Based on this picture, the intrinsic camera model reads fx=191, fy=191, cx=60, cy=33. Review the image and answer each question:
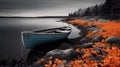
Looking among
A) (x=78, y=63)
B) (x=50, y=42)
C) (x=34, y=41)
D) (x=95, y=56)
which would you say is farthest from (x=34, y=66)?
(x=50, y=42)

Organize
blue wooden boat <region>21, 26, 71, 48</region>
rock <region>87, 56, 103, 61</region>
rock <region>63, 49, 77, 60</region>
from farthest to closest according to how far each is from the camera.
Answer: blue wooden boat <region>21, 26, 71, 48</region> < rock <region>63, 49, 77, 60</region> < rock <region>87, 56, 103, 61</region>

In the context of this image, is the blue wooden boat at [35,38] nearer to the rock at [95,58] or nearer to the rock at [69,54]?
the rock at [69,54]

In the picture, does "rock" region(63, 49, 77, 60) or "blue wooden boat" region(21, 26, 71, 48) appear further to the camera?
"blue wooden boat" region(21, 26, 71, 48)

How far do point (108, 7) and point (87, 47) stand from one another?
2769 inches

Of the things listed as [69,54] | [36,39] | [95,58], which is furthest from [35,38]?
[95,58]

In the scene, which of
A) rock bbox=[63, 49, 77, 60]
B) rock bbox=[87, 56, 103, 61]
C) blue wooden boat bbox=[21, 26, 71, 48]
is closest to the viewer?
rock bbox=[87, 56, 103, 61]

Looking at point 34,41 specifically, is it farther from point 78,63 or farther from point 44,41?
point 78,63

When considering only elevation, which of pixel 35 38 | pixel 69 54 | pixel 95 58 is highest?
pixel 35 38

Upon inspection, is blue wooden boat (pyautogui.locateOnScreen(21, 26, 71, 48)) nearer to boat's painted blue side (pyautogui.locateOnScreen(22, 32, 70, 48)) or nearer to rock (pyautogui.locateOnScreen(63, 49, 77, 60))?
boat's painted blue side (pyautogui.locateOnScreen(22, 32, 70, 48))

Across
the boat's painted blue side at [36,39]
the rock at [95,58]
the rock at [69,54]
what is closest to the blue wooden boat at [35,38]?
the boat's painted blue side at [36,39]

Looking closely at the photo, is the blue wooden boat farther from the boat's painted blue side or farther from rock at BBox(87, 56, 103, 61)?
rock at BBox(87, 56, 103, 61)

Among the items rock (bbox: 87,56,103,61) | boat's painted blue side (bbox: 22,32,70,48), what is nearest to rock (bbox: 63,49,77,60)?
rock (bbox: 87,56,103,61)

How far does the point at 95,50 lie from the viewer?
1645 cm

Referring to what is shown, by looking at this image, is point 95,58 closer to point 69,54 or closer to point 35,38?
point 69,54
